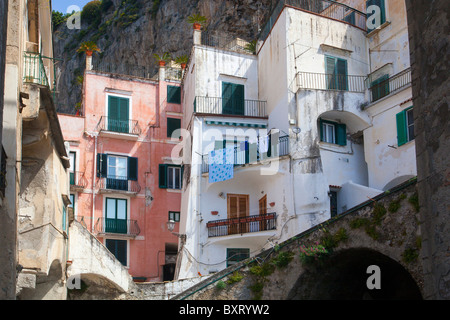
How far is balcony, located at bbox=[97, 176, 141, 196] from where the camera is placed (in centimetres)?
3581

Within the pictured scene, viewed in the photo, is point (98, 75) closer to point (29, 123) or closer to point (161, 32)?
point (161, 32)

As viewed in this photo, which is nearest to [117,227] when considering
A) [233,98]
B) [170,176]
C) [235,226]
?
[170,176]

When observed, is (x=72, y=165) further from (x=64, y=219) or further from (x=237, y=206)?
(x=64, y=219)

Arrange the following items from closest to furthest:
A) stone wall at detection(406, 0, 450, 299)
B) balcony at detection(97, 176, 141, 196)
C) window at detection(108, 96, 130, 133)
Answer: stone wall at detection(406, 0, 450, 299) < balcony at detection(97, 176, 141, 196) < window at detection(108, 96, 130, 133)

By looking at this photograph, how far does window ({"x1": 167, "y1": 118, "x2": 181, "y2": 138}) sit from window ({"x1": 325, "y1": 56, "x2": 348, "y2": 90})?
9176 mm

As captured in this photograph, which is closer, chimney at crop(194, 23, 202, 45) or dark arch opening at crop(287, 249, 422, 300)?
dark arch opening at crop(287, 249, 422, 300)

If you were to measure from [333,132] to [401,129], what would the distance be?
3923 millimetres

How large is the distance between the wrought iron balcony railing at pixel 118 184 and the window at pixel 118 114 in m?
2.77

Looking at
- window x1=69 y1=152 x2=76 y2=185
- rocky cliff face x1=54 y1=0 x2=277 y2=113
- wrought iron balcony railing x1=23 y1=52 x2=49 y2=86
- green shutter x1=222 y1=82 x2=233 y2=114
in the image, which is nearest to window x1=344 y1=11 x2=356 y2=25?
rocky cliff face x1=54 y1=0 x2=277 y2=113

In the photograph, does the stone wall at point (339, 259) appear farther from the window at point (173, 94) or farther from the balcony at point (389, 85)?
the window at point (173, 94)

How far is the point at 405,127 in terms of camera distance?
30188 millimetres

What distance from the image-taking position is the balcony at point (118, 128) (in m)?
36.6

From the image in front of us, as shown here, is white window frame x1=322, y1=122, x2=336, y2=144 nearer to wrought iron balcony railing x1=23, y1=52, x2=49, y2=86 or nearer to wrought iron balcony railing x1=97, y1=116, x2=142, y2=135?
wrought iron balcony railing x1=97, y1=116, x2=142, y2=135
